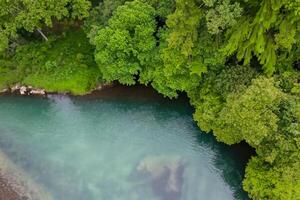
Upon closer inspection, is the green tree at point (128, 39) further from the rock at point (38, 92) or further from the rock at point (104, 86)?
the rock at point (38, 92)

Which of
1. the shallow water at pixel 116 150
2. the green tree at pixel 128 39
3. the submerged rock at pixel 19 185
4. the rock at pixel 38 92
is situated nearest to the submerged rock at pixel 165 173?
the shallow water at pixel 116 150

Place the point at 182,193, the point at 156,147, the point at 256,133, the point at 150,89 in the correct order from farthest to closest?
the point at 150,89
the point at 156,147
the point at 182,193
the point at 256,133

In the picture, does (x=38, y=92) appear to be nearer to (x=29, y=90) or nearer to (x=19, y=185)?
(x=29, y=90)

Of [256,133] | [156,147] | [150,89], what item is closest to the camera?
[256,133]

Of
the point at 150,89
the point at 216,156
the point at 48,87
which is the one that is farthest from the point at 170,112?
the point at 48,87

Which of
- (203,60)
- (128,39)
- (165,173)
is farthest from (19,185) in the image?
(203,60)

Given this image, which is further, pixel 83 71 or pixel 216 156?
pixel 83 71

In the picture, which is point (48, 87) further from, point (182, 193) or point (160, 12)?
point (182, 193)
